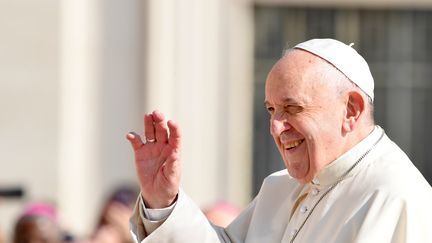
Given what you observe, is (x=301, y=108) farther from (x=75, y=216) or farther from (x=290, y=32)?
(x=290, y=32)

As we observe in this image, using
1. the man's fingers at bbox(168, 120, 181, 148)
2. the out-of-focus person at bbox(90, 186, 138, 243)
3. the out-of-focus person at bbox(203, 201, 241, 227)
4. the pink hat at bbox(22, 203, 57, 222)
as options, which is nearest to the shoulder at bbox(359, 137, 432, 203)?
the man's fingers at bbox(168, 120, 181, 148)

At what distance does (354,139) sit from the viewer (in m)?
5.17

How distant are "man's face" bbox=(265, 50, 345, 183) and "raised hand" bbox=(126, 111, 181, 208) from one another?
36cm

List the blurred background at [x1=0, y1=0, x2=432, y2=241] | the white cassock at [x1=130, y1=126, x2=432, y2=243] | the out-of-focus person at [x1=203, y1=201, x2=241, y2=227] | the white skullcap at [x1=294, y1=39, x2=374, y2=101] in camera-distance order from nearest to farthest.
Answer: the white cassock at [x1=130, y1=126, x2=432, y2=243], the white skullcap at [x1=294, y1=39, x2=374, y2=101], the out-of-focus person at [x1=203, y1=201, x2=241, y2=227], the blurred background at [x1=0, y1=0, x2=432, y2=241]

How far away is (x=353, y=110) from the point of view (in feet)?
16.9

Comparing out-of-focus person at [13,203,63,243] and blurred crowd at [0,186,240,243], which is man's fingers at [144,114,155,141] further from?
out-of-focus person at [13,203,63,243]

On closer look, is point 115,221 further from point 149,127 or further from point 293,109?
point 293,109

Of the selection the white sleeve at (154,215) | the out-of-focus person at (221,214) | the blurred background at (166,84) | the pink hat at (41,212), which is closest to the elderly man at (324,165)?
the white sleeve at (154,215)

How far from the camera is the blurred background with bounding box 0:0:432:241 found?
1189 cm

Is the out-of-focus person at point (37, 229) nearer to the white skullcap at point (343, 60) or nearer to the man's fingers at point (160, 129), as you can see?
Answer: the man's fingers at point (160, 129)

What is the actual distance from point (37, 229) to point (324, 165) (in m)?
3.57

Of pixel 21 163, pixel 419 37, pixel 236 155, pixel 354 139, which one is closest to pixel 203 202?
pixel 236 155

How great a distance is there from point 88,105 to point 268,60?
5.47 ft

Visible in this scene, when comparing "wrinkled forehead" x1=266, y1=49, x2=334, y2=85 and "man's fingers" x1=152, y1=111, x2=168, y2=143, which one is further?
"man's fingers" x1=152, y1=111, x2=168, y2=143
